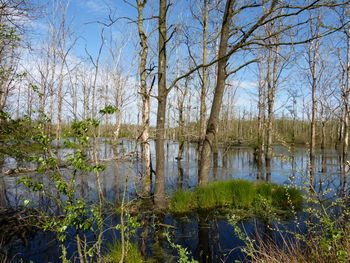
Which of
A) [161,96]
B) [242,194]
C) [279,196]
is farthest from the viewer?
[279,196]

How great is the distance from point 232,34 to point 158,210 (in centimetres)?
497

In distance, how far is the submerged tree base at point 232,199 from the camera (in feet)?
20.8

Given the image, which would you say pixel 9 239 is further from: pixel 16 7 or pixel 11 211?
pixel 16 7

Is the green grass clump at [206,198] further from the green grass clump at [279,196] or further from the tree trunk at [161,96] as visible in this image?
the green grass clump at [279,196]

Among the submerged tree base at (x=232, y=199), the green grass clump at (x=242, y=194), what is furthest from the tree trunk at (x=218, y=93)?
the green grass clump at (x=242, y=194)

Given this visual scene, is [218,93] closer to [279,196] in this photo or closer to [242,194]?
[242,194]

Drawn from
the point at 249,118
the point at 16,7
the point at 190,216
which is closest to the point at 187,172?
the point at 190,216

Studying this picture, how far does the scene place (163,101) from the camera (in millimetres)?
6031

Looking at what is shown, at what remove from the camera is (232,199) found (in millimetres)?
6750

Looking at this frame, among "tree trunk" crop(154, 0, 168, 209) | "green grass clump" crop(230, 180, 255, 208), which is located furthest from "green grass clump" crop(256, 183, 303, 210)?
"tree trunk" crop(154, 0, 168, 209)

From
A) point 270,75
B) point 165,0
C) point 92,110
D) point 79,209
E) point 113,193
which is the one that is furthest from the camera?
point 270,75

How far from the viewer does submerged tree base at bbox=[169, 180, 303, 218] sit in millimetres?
6328

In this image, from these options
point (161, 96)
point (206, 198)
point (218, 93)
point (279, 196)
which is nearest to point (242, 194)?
point (206, 198)

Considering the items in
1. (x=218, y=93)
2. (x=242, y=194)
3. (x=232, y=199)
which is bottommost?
(x=232, y=199)
